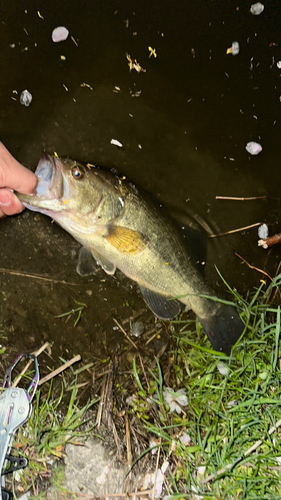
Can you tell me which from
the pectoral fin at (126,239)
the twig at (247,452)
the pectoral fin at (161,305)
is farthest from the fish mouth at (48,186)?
the twig at (247,452)

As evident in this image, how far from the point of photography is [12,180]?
257 cm

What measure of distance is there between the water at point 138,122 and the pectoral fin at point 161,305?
9.4 inches

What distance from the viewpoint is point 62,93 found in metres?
3.26

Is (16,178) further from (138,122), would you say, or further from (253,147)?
(253,147)

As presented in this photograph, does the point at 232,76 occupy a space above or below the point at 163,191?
above

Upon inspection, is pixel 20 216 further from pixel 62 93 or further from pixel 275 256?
pixel 275 256

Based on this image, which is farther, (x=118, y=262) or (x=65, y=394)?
(x=65, y=394)

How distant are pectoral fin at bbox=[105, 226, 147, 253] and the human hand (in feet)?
2.36

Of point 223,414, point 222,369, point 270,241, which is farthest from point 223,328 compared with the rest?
point 270,241

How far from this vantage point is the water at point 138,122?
3191mm

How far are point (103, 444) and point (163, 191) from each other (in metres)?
2.42

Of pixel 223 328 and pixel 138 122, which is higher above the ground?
pixel 138 122

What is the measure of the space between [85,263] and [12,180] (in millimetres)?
980

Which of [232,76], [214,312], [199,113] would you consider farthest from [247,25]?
[214,312]
